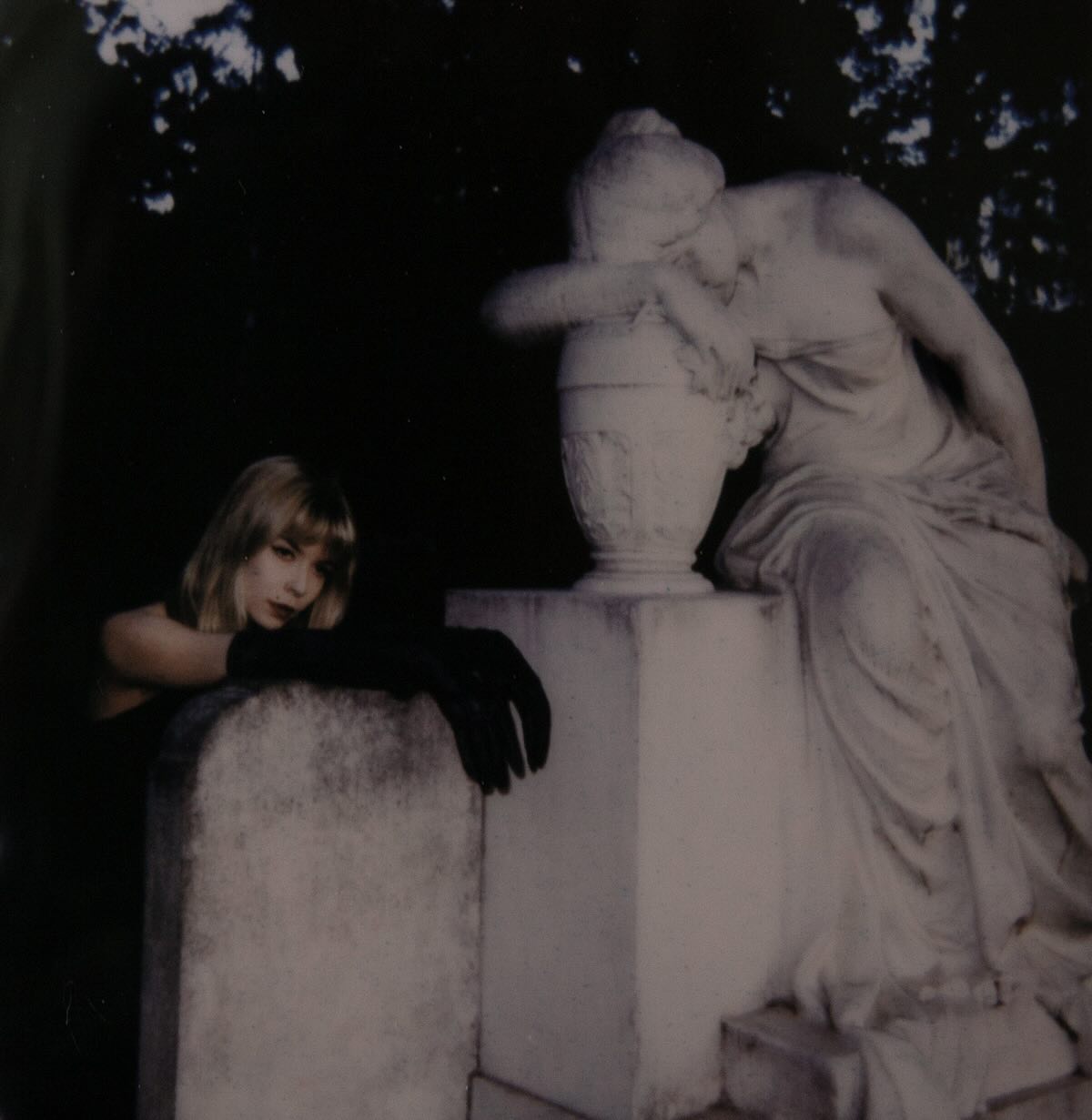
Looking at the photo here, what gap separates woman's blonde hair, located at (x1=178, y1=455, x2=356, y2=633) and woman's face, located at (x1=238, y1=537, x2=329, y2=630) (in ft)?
0.04

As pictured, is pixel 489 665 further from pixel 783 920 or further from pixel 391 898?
pixel 783 920

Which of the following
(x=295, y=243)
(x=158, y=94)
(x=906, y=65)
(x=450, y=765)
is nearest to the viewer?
(x=450, y=765)

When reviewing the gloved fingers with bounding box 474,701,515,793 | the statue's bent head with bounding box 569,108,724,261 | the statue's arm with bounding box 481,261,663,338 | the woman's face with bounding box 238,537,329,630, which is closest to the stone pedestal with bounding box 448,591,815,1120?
the gloved fingers with bounding box 474,701,515,793

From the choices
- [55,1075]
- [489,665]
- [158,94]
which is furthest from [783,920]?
[158,94]

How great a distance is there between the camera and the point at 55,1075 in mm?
2320

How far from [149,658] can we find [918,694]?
5.04 ft

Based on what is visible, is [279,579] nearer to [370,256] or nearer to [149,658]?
[149,658]

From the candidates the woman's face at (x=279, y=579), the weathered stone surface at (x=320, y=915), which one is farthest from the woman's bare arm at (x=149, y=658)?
the weathered stone surface at (x=320, y=915)

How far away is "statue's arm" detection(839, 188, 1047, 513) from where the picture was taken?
9.05ft

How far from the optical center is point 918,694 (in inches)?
99.8

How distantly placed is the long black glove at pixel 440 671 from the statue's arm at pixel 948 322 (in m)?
1.24

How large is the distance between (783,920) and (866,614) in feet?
2.14

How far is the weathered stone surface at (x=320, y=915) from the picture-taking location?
6.92 ft

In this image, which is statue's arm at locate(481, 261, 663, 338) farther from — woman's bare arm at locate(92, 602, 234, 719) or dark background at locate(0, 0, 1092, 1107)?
woman's bare arm at locate(92, 602, 234, 719)
